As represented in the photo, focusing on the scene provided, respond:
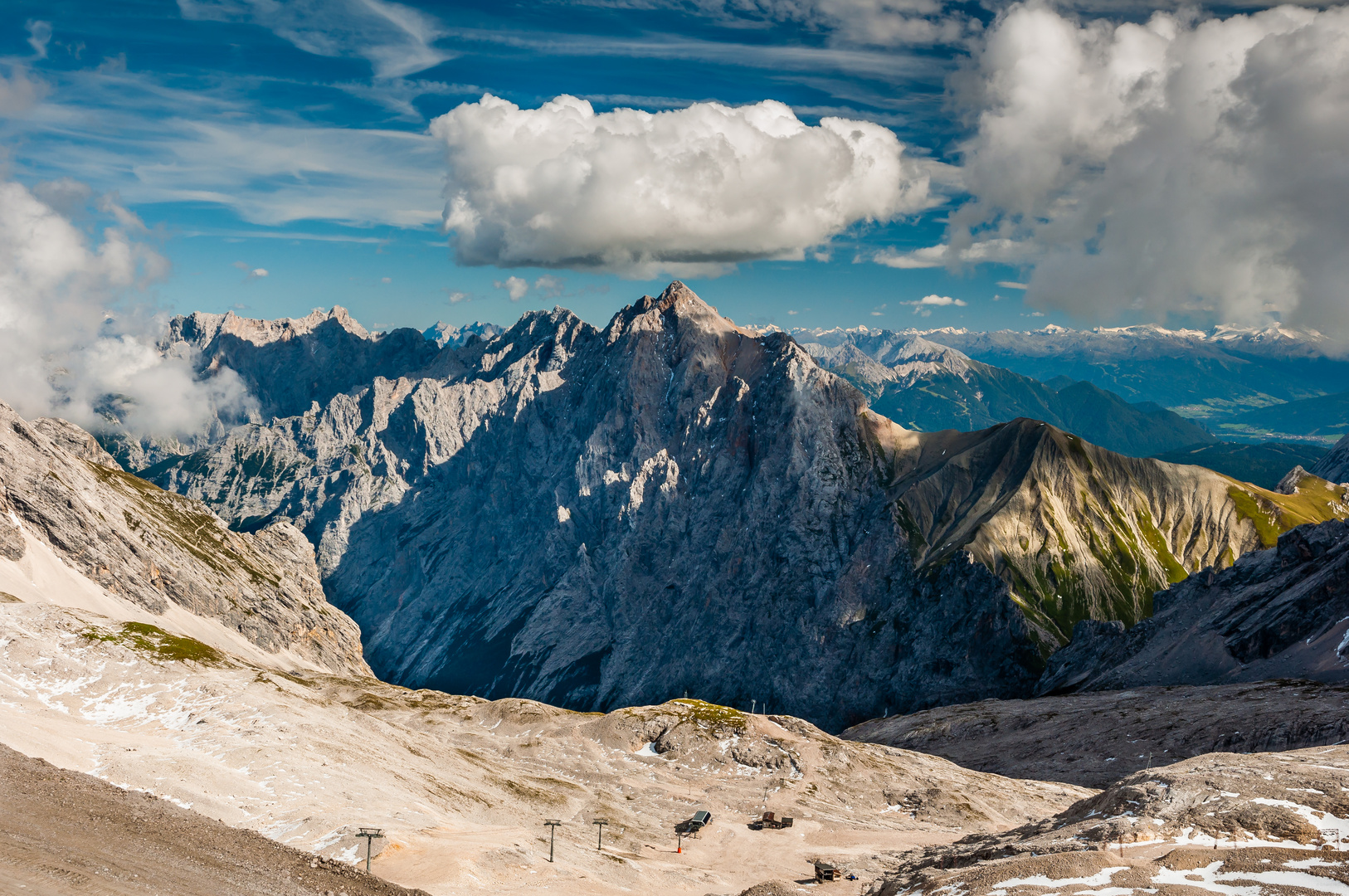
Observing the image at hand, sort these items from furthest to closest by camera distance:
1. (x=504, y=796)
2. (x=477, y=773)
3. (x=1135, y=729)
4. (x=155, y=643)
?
(x=1135, y=729)
(x=155, y=643)
(x=477, y=773)
(x=504, y=796)

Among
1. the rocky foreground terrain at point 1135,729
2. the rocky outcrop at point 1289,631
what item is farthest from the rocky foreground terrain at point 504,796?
the rocky foreground terrain at point 1135,729

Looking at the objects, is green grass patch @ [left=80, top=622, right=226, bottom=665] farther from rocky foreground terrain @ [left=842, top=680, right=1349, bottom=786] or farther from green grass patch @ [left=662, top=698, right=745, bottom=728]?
rocky foreground terrain @ [left=842, top=680, right=1349, bottom=786]

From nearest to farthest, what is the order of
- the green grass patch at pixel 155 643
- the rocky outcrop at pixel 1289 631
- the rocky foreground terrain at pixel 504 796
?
the rocky foreground terrain at pixel 504 796
the green grass patch at pixel 155 643
the rocky outcrop at pixel 1289 631

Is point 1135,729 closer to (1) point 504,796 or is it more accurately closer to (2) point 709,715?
(2) point 709,715

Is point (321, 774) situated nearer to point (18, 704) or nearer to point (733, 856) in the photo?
point (18, 704)

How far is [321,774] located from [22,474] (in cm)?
17120

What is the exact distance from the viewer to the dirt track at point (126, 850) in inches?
2000

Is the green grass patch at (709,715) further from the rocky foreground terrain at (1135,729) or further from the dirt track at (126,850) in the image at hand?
the dirt track at (126,850)

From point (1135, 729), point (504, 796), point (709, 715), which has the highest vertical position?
point (1135, 729)

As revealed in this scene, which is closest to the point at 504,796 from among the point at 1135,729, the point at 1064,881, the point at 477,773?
the point at 477,773

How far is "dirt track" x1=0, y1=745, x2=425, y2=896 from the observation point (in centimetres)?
5081

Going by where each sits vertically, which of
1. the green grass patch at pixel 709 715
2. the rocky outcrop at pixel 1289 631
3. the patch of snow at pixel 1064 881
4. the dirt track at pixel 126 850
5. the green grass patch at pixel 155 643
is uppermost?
the rocky outcrop at pixel 1289 631

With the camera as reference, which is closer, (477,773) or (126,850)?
(126,850)

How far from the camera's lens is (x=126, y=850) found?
55.7 meters
